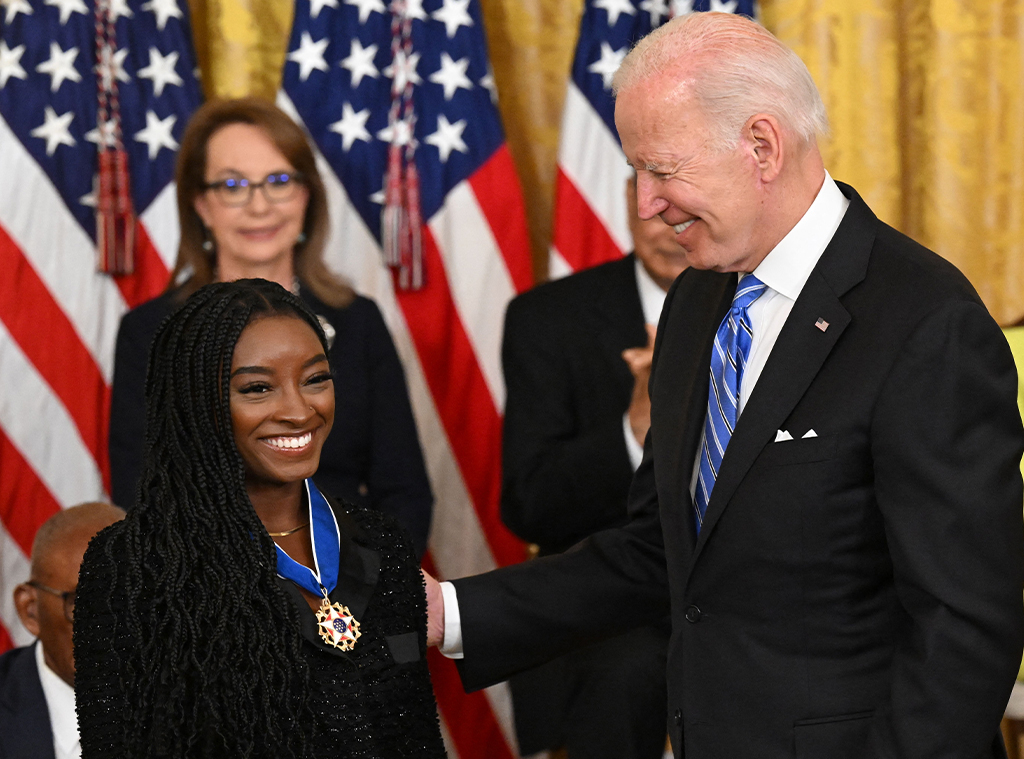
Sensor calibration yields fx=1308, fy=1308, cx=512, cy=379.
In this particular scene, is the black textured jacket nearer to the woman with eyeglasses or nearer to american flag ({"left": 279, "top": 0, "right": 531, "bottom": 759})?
the woman with eyeglasses

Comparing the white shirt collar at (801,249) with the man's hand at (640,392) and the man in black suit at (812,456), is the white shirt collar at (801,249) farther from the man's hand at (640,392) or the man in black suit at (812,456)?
the man's hand at (640,392)

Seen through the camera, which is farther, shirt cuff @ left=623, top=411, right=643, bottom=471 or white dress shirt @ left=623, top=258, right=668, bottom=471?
white dress shirt @ left=623, top=258, right=668, bottom=471

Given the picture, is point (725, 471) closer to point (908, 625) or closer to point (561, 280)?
point (908, 625)

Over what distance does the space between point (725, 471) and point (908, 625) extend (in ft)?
1.26

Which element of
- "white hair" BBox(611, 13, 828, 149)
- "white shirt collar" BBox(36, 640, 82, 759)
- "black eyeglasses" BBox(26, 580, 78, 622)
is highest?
"white hair" BBox(611, 13, 828, 149)

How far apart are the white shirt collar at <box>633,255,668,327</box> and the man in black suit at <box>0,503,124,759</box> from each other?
1583 mm

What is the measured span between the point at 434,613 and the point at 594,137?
2.31m

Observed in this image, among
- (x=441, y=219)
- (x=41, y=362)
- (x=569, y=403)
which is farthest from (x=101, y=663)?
(x=441, y=219)

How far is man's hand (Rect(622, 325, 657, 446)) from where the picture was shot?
3.30 m

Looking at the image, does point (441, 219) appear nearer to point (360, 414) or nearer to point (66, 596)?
point (360, 414)

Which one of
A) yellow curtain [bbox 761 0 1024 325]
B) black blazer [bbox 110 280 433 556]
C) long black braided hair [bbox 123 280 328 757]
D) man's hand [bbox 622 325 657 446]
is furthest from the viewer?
yellow curtain [bbox 761 0 1024 325]

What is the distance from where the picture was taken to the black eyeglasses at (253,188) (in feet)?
12.6

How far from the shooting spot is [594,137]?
4.48m

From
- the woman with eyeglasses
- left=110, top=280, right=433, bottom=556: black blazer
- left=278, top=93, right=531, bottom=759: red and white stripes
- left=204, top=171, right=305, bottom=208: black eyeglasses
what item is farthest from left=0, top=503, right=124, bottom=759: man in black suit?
left=278, top=93, right=531, bottom=759: red and white stripes
